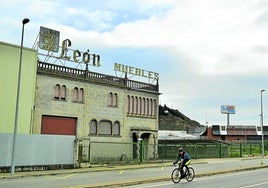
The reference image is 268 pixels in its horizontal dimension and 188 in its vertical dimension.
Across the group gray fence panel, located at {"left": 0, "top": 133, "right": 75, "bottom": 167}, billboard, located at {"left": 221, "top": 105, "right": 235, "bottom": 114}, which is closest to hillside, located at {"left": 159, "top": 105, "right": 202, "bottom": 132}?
billboard, located at {"left": 221, "top": 105, "right": 235, "bottom": 114}

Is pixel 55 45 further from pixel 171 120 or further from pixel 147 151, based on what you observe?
pixel 171 120

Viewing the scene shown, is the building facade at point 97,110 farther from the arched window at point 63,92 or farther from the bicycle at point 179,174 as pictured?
the bicycle at point 179,174

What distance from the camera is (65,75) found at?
36281mm

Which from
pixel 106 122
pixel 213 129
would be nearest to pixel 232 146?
pixel 106 122

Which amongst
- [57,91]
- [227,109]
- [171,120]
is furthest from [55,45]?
[227,109]

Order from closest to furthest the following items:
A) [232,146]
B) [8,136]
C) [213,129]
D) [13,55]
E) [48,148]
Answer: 1. [8,136]
2. [48,148]
3. [13,55]
4. [232,146]
5. [213,129]

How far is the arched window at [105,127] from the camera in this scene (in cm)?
3969

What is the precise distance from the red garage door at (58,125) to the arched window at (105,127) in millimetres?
3444

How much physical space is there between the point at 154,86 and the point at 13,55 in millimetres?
20011

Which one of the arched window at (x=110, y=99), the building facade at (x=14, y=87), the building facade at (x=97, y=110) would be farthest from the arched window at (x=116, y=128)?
the building facade at (x=14, y=87)

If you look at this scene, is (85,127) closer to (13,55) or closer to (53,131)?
(53,131)

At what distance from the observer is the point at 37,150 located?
25.8 metres

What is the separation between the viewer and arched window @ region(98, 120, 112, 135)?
39688mm

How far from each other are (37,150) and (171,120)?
7542cm
